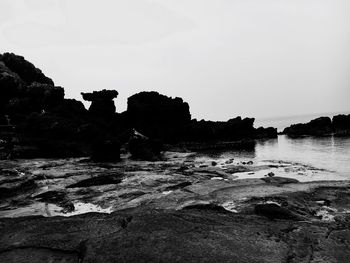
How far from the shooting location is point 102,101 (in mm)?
67812

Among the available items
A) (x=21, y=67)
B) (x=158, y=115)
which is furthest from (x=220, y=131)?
(x=21, y=67)

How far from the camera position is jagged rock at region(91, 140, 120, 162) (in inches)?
1483

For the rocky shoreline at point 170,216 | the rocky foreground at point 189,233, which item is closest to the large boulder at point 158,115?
the rocky shoreline at point 170,216

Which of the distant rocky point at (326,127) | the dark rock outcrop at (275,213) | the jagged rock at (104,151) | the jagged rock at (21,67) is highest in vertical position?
the jagged rock at (21,67)

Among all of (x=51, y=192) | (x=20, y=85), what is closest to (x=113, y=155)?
(x=51, y=192)

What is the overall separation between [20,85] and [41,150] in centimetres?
2158

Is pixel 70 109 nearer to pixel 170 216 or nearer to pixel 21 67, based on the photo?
pixel 21 67

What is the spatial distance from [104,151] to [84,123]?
57.2ft

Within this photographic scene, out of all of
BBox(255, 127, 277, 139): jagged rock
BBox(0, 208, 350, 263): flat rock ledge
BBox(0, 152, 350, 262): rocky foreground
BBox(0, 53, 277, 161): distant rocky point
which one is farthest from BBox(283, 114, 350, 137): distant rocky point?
BBox(0, 208, 350, 263): flat rock ledge

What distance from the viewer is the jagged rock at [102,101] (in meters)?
66.6

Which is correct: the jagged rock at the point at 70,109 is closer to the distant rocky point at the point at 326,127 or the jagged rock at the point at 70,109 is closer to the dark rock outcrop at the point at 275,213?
the dark rock outcrop at the point at 275,213

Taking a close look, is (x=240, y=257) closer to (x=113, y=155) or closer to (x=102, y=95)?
(x=113, y=155)

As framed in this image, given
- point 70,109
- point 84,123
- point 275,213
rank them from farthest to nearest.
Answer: point 70,109 → point 84,123 → point 275,213

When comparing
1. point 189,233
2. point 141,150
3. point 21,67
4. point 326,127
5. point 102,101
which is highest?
point 21,67
